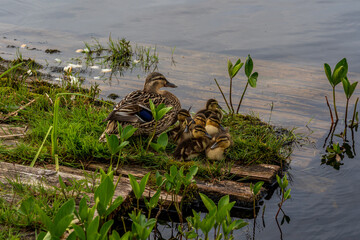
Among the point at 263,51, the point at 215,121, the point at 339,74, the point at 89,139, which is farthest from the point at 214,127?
the point at 263,51

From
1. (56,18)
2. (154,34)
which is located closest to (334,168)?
(154,34)

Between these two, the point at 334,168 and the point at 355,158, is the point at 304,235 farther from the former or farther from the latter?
the point at 355,158

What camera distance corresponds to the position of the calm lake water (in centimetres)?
462

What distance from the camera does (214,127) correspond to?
213 inches

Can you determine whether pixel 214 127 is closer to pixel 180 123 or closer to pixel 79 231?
pixel 180 123

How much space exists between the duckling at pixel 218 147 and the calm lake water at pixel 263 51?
64 centimetres

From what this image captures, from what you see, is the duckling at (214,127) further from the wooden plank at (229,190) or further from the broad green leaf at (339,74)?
the broad green leaf at (339,74)

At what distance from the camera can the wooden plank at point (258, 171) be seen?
4.77 meters

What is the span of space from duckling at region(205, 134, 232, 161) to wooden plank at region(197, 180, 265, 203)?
383mm

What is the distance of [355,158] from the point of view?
219 inches

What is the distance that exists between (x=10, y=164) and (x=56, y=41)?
18.8ft

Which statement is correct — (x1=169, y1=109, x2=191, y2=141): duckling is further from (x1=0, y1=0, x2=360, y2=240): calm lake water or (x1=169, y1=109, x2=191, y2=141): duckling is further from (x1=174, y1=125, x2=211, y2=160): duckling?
(x1=0, y1=0, x2=360, y2=240): calm lake water

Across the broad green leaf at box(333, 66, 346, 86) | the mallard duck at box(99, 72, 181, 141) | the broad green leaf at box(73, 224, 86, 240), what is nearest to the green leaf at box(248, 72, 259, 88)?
the broad green leaf at box(333, 66, 346, 86)

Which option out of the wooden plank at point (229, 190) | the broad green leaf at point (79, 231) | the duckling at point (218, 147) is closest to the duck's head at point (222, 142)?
the duckling at point (218, 147)
